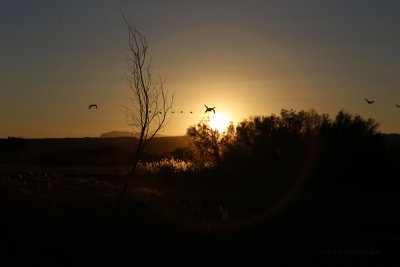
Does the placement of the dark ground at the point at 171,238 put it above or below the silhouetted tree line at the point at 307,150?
below

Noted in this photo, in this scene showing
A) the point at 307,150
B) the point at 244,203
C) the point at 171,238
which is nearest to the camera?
the point at 171,238

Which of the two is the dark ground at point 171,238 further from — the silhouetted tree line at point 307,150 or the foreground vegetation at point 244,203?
the silhouetted tree line at point 307,150

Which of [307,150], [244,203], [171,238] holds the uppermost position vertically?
[307,150]

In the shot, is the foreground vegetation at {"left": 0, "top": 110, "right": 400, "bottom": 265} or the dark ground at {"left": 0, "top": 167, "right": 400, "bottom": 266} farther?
the foreground vegetation at {"left": 0, "top": 110, "right": 400, "bottom": 265}

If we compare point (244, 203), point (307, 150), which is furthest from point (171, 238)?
point (307, 150)

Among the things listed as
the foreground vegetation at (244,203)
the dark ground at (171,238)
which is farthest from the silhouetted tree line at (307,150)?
the dark ground at (171,238)

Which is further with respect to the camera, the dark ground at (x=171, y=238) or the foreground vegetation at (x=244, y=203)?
the foreground vegetation at (x=244, y=203)

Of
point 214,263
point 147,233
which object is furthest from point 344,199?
point 214,263

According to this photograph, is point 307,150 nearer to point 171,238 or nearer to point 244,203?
point 244,203

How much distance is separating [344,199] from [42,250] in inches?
727

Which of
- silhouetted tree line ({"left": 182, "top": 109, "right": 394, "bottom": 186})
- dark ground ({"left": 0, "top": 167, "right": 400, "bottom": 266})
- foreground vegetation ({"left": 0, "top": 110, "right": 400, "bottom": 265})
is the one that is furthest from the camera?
silhouetted tree line ({"left": 182, "top": 109, "right": 394, "bottom": 186})

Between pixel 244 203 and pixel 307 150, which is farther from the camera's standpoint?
pixel 307 150

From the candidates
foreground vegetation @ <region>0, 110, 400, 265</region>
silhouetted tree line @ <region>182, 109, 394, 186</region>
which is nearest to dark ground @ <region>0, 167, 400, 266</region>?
foreground vegetation @ <region>0, 110, 400, 265</region>

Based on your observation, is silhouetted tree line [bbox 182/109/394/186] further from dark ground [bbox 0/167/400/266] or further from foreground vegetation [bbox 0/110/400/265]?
dark ground [bbox 0/167/400/266]
